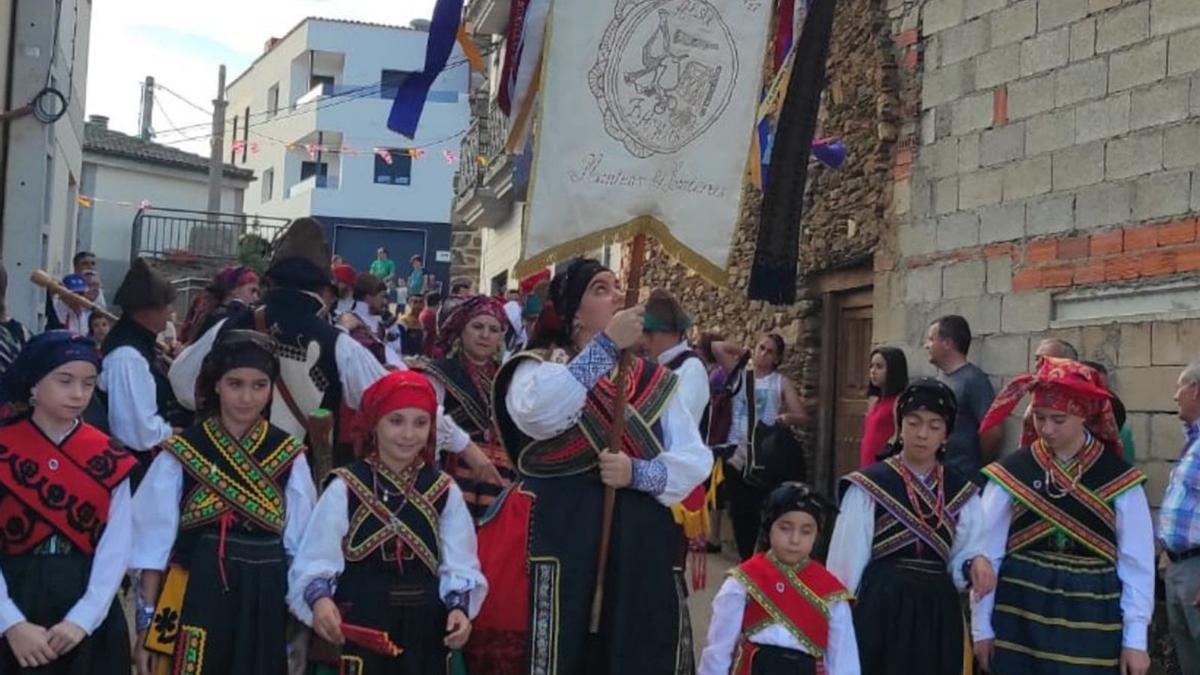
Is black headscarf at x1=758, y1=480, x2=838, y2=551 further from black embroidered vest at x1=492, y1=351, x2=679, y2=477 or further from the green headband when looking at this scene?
the green headband

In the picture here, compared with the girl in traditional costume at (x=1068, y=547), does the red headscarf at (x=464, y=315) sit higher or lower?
higher

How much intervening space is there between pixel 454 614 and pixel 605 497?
1.99 ft

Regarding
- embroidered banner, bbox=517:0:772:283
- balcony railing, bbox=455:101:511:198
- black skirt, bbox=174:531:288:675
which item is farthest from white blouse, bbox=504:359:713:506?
balcony railing, bbox=455:101:511:198

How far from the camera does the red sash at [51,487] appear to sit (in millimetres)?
4207

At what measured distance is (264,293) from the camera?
5.77m

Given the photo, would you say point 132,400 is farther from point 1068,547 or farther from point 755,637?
point 1068,547

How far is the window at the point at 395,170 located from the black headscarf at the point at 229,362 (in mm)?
34539

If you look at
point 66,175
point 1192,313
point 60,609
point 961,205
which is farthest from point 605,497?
point 66,175

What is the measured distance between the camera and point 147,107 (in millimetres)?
40688

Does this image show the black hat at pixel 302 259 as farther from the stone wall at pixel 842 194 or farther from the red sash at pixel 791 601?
the stone wall at pixel 842 194

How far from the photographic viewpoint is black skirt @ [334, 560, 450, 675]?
4461 millimetres

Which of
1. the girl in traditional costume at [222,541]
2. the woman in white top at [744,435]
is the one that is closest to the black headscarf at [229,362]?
the girl in traditional costume at [222,541]

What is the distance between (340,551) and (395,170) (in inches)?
1388

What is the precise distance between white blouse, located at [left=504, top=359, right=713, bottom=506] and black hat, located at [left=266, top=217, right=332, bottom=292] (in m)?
1.29
